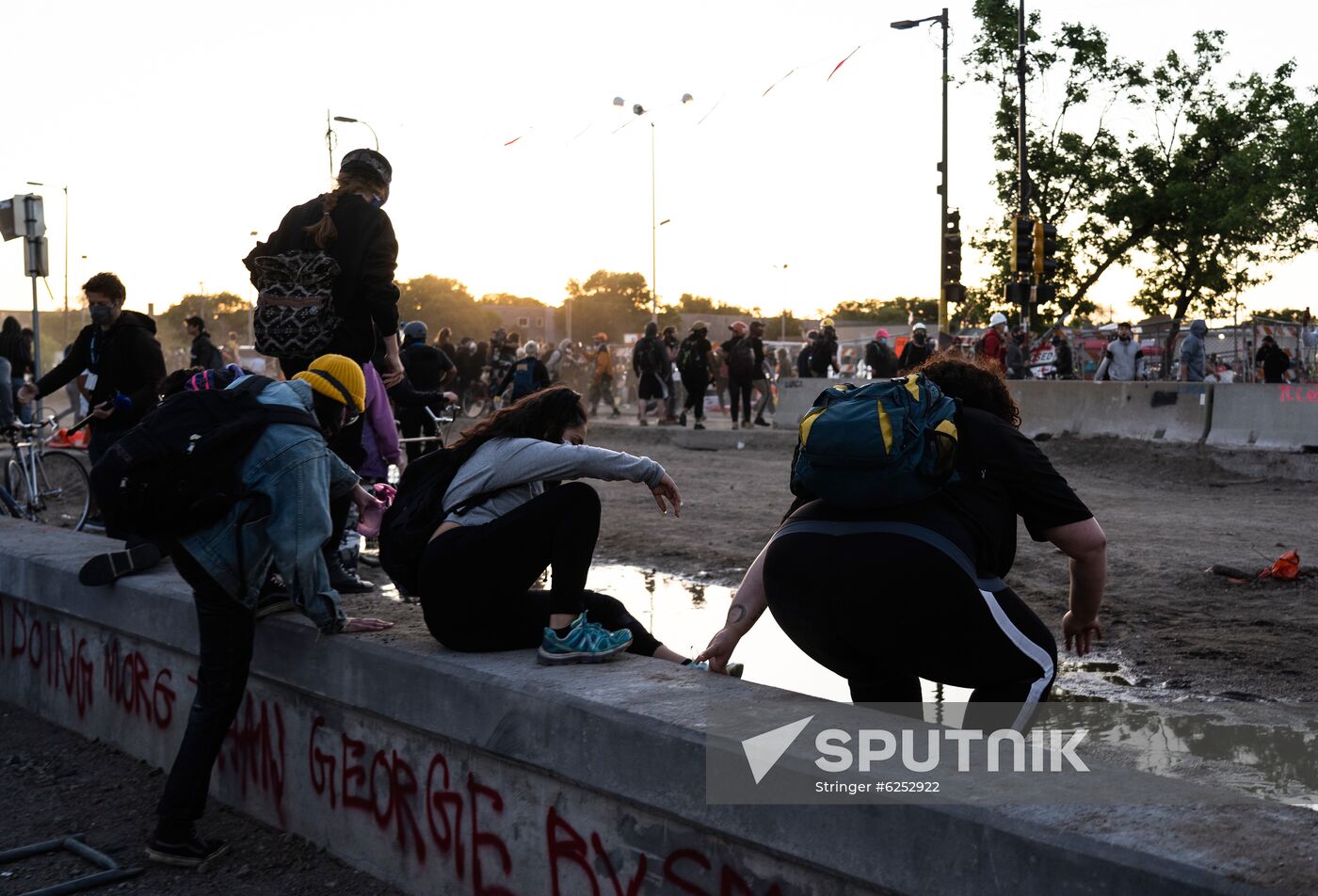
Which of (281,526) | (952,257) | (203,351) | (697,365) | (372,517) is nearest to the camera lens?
(281,526)

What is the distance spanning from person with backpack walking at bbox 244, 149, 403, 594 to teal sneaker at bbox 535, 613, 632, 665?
1.96 metres

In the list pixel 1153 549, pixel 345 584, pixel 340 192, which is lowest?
pixel 1153 549

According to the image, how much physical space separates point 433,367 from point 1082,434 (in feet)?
30.2

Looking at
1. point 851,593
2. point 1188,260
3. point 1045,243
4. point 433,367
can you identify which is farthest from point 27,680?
point 1188,260

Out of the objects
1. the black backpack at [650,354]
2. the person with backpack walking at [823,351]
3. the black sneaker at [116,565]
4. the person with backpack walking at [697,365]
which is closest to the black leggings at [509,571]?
the black sneaker at [116,565]

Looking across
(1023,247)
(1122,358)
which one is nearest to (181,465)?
(1122,358)

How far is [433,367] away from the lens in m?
12.5

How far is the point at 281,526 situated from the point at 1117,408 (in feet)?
49.3

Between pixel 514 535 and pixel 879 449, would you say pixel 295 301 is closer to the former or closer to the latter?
pixel 514 535

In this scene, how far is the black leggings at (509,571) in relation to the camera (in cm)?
390

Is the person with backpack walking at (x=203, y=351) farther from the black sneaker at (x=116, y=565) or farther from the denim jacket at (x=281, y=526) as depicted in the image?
the denim jacket at (x=281, y=526)

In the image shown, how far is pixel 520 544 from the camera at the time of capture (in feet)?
12.9

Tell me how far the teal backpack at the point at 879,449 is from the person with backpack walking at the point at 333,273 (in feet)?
9.04

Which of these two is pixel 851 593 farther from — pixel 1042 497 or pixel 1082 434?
pixel 1082 434
